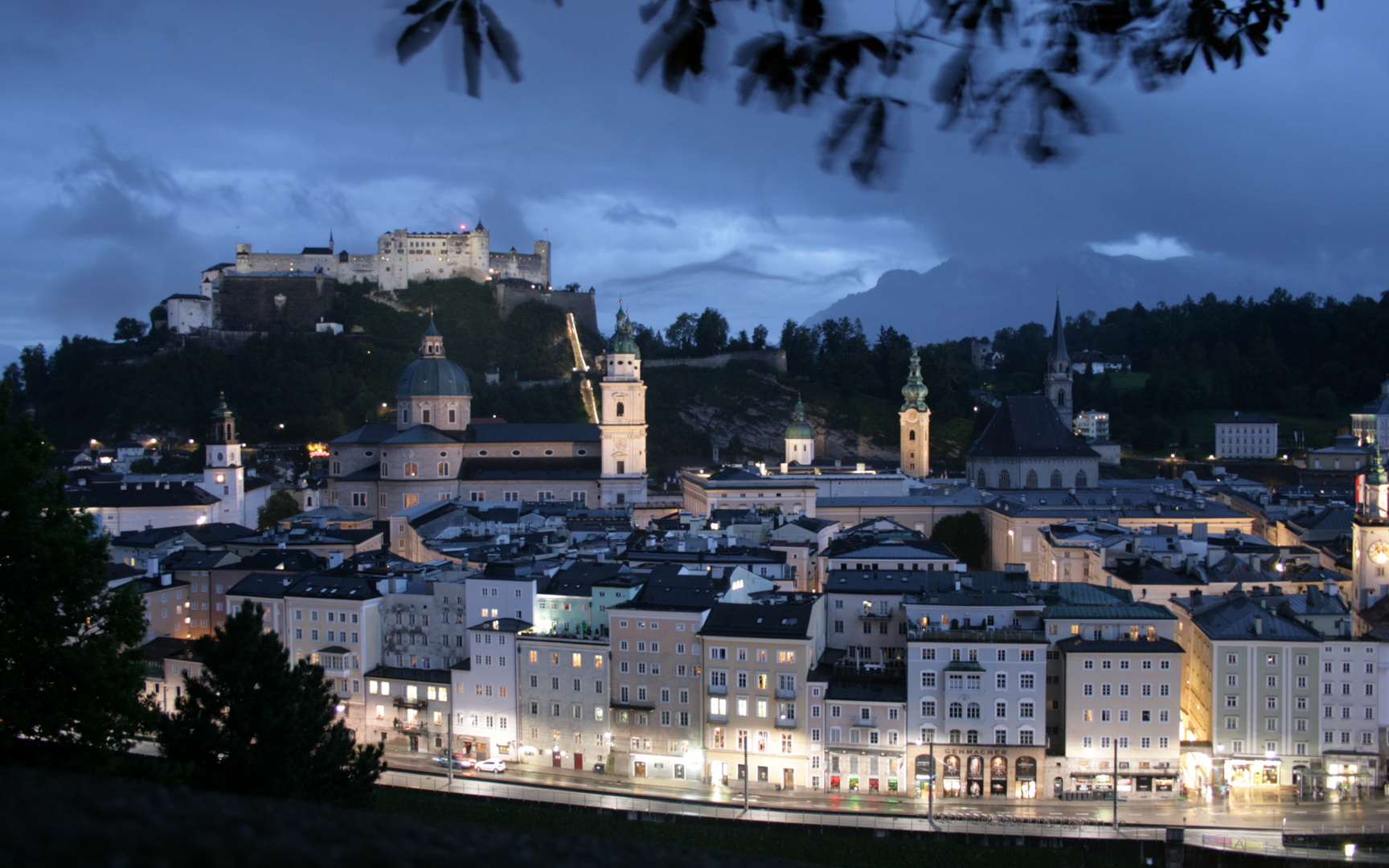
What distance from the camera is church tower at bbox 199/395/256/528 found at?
4625 centimetres

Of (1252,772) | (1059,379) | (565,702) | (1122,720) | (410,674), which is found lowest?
(1252,772)

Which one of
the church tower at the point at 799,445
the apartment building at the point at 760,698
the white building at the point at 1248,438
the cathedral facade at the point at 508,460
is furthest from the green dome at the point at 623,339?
the white building at the point at 1248,438

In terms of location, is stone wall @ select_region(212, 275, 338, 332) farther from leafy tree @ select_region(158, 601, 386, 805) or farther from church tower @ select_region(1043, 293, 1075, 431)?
leafy tree @ select_region(158, 601, 386, 805)

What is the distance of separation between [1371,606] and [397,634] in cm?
2328

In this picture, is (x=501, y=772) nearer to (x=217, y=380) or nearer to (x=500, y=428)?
(x=500, y=428)

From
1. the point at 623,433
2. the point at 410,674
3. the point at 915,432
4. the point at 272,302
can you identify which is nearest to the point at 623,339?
the point at 623,433

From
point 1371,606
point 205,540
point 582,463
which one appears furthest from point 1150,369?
point 205,540

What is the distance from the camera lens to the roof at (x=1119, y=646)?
74.1 feet

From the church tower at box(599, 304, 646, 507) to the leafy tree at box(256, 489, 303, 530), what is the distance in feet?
43.5

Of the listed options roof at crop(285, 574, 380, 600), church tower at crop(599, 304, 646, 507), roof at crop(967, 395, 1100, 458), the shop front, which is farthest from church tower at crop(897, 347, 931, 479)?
roof at crop(285, 574, 380, 600)

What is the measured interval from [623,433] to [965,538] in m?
14.8

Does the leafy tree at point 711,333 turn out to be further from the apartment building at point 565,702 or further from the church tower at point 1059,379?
the apartment building at point 565,702

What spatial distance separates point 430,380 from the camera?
51.7 metres

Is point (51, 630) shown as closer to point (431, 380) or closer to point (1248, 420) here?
point (431, 380)
